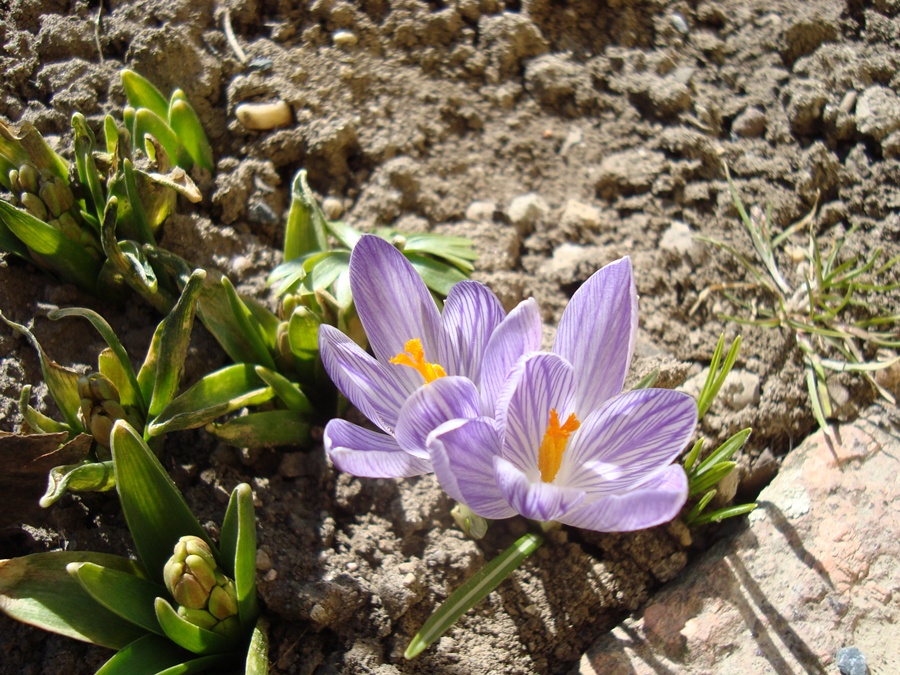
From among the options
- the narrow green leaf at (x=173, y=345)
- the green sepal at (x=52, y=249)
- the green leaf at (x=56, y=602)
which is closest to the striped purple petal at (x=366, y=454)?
the narrow green leaf at (x=173, y=345)

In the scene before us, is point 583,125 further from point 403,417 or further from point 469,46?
point 403,417

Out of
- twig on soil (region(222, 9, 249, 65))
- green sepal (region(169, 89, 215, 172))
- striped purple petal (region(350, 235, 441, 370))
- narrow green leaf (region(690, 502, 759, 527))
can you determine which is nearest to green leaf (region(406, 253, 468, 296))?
striped purple petal (region(350, 235, 441, 370))

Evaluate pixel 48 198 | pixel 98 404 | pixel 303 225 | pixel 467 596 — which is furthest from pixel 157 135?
pixel 467 596

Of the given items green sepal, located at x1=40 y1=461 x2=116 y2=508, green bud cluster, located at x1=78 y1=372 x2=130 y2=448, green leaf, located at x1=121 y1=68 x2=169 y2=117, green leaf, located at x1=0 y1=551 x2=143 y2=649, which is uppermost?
green leaf, located at x1=121 y1=68 x2=169 y2=117

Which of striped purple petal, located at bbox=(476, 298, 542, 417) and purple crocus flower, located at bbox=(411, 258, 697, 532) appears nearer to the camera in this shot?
purple crocus flower, located at bbox=(411, 258, 697, 532)

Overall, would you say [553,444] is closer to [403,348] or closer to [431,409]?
[431,409]

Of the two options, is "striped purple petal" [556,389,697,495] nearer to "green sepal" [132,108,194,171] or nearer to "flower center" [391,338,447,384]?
"flower center" [391,338,447,384]
